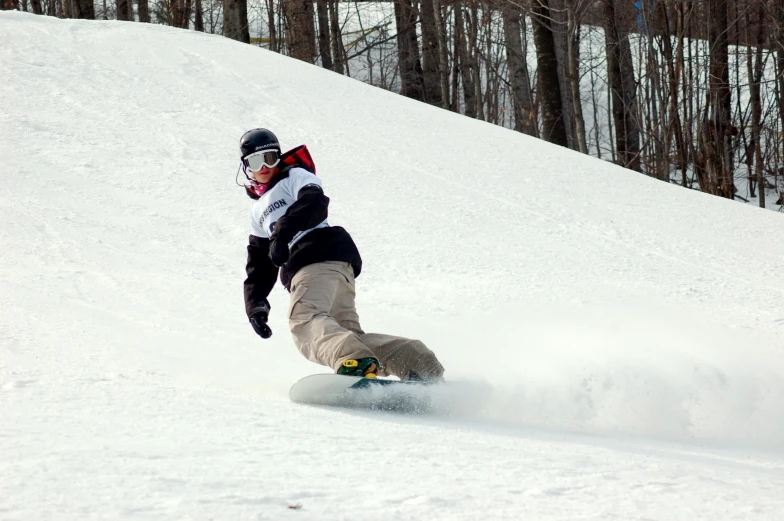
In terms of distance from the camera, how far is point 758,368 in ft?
14.6

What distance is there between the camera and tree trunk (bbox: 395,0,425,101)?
22.6 meters

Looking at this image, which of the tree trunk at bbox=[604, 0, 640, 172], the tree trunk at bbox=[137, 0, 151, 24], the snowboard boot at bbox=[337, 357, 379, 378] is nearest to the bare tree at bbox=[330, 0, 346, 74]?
the tree trunk at bbox=[137, 0, 151, 24]

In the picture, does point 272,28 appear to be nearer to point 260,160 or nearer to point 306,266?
point 260,160

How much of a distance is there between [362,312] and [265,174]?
6.46ft

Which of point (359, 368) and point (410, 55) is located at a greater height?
point (410, 55)

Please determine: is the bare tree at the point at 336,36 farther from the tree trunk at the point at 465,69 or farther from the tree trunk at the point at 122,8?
the tree trunk at the point at 122,8

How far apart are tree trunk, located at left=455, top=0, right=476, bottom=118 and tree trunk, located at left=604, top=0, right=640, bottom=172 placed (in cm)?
359

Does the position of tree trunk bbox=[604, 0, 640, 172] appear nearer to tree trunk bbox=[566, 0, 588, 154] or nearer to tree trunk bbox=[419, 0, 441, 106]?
tree trunk bbox=[566, 0, 588, 154]

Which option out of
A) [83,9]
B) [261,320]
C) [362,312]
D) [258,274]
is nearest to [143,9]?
[83,9]

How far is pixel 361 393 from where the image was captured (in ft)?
11.6

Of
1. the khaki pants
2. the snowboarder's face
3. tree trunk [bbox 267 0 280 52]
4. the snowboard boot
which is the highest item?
tree trunk [bbox 267 0 280 52]

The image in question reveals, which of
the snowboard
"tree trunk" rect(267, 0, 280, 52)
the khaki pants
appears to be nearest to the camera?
the snowboard

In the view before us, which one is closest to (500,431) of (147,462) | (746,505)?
(746,505)

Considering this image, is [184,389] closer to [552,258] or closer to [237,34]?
[552,258]
